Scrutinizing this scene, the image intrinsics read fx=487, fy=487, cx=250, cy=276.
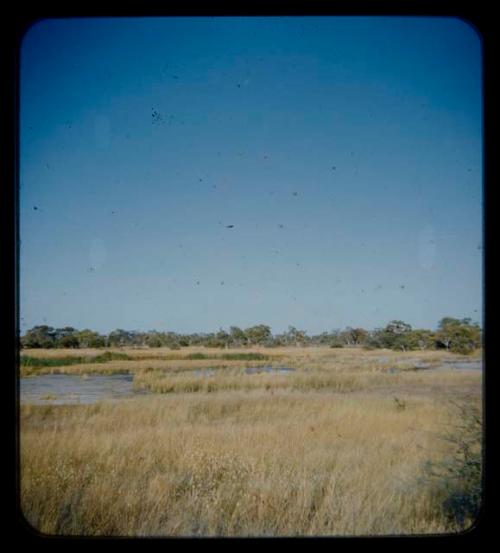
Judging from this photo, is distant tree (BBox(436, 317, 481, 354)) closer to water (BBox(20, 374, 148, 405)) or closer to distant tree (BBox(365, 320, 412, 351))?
distant tree (BBox(365, 320, 412, 351))

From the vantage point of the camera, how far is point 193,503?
2051 mm

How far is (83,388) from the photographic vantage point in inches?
136

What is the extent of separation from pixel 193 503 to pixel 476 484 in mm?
1123

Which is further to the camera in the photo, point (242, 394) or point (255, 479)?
point (242, 394)

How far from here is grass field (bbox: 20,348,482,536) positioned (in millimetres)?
1816

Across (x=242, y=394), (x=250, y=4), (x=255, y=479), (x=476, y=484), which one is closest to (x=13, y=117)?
(x=250, y=4)

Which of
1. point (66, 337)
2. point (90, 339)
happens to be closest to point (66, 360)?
point (90, 339)

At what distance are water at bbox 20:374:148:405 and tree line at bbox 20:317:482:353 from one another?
1.01ft

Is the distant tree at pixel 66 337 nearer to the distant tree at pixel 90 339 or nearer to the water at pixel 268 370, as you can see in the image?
the distant tree at pixel 90 339

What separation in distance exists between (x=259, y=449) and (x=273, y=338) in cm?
72

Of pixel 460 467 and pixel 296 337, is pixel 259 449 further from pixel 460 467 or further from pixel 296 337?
pixel 460 467

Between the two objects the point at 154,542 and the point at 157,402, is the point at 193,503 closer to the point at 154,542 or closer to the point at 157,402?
the point at 154,542

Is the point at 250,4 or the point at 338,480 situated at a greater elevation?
the point at 250,4

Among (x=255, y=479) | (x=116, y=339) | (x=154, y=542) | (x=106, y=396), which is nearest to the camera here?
(x=154, y=542)
